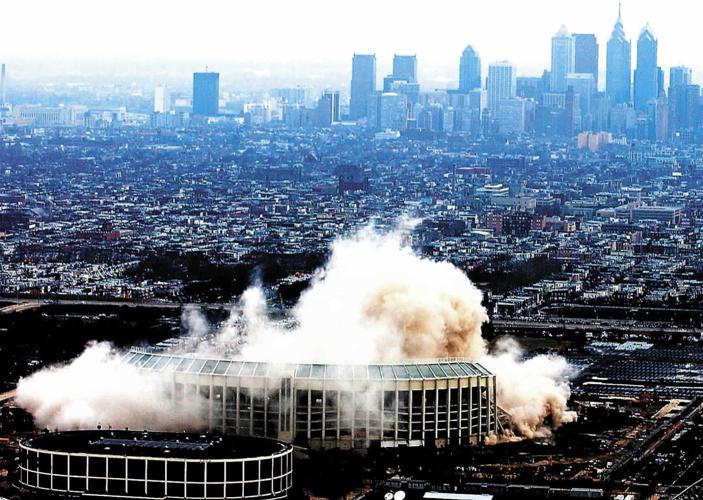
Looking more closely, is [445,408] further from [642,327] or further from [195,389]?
[642,327]

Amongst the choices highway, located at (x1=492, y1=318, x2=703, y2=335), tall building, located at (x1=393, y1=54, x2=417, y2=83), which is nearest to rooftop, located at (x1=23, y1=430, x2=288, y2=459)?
highway, located at (x1=492, y1=318, x2=703, y2=335)

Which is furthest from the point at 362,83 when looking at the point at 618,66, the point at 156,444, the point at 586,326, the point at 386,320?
the point at 156,444

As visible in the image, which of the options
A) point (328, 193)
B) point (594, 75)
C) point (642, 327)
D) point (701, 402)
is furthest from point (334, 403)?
point (594, 75)

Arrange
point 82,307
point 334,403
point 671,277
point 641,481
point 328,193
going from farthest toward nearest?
point 328,193, point 671,277, point 82,307, point 334,403, point 641,481

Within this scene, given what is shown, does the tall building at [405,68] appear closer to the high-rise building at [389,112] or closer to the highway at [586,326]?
the high-rise building at [389,112]

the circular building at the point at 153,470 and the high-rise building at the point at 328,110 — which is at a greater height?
the high-rise building at the point at 328,110

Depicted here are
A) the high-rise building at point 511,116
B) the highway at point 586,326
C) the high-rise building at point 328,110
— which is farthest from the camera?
the high-rise building at point 328,110

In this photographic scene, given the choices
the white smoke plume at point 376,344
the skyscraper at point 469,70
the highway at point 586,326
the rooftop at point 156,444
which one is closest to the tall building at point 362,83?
the skyscraper at point 469,70
